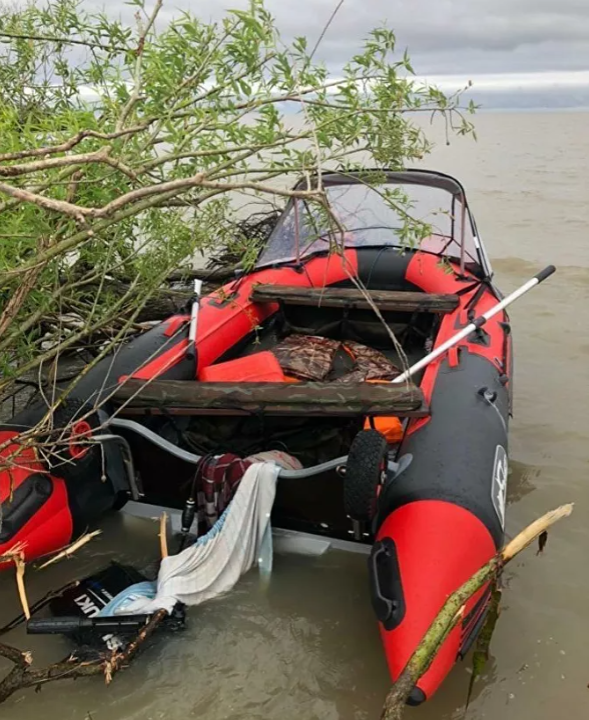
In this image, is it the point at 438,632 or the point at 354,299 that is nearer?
the point at 438,632

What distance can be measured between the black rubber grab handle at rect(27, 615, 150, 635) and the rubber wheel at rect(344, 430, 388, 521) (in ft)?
2.88

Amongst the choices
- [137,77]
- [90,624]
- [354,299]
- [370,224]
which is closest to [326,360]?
[354,299]

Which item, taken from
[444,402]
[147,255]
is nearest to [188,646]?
[444,402]

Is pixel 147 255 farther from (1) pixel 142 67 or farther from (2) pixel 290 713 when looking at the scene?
(2) pixel 290 713

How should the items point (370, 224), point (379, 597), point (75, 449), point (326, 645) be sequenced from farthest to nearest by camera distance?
point (370, 224), point (75, 449), point (326, 645), point (379, 597)

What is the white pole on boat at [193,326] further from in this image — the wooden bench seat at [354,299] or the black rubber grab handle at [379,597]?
the black rubber grab handle at [379,597]

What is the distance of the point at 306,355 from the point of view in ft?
13.4

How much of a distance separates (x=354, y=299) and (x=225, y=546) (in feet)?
6.54

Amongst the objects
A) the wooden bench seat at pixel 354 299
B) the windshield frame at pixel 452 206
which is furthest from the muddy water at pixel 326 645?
the windshield frame at pixel 452 206

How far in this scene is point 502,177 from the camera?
17.0 metres

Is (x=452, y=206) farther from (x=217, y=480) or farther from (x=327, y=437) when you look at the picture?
(x=217, y=480)

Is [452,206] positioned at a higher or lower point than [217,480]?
higher

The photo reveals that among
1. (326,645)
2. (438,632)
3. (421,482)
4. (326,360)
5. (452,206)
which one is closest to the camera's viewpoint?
(438,632)

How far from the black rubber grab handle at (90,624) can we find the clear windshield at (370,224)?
9.45 feet
